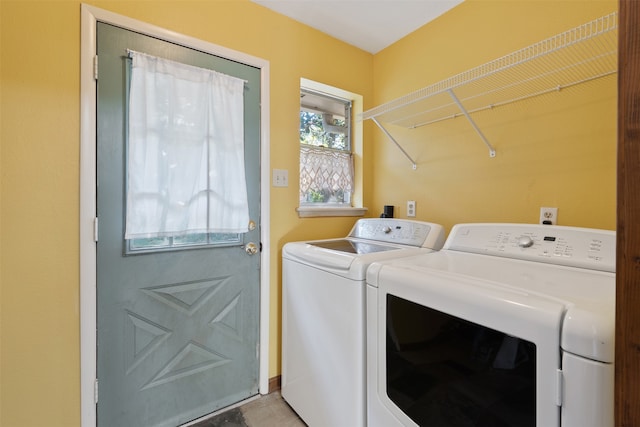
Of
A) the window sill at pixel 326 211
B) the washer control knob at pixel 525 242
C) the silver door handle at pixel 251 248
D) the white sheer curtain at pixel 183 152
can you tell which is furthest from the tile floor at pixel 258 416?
the washer control knob at pixel 525 242

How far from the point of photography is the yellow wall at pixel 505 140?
124cm

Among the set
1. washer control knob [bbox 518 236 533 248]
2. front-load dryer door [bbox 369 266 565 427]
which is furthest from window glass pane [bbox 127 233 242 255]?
washer control knob [bbox 518 236 533 248]

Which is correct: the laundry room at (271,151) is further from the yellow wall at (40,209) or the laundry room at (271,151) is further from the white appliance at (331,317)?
the white appliance at (331,317)

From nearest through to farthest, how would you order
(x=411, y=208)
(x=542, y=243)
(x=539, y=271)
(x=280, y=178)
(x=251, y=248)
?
(x=539, y=271) < (x=542, y=243) < (x=251, y=248) < (x=280, y=178) < (x=411, y=208)

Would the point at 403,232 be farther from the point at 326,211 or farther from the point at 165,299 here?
the point at 165,299

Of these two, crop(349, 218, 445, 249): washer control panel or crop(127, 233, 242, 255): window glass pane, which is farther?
crop(349, 218, 445, 249): washer control panel

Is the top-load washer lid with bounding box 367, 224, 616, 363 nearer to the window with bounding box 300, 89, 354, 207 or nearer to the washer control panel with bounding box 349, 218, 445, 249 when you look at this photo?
the washer control panel with bounding box 349, 218, 445, 249

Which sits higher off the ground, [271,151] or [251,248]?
[271,151]

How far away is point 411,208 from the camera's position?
1976 mm

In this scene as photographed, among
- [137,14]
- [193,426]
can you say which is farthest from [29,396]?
[137,14]

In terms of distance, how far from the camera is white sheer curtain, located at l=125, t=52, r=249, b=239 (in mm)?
1354

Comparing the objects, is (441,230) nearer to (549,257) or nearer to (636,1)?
(549,257)

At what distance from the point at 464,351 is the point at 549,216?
37.5 inches

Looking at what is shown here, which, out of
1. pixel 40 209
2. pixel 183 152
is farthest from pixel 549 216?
pixel 40 209
